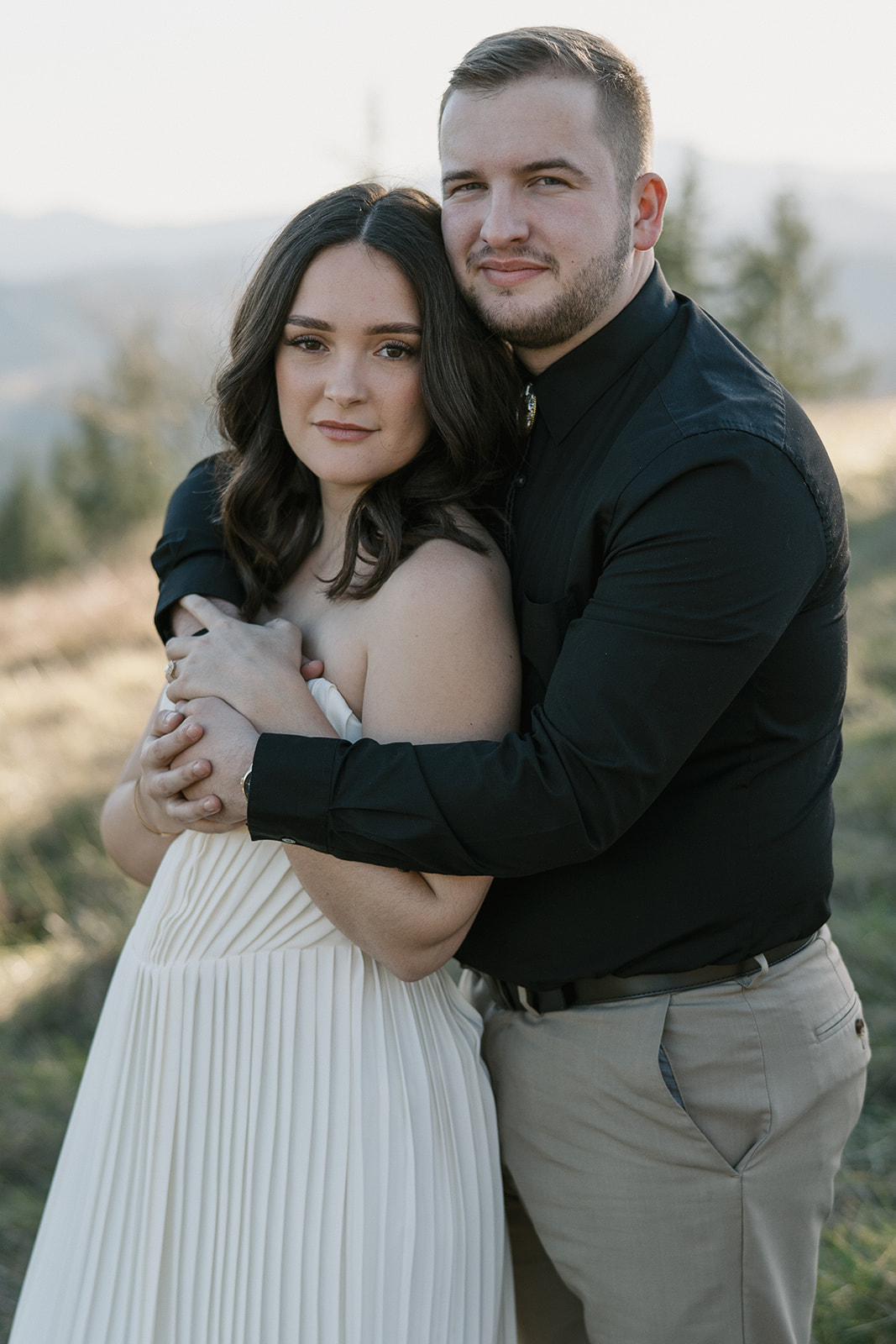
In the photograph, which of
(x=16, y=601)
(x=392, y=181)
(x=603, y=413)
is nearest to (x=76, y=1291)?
(x=603, y=413)

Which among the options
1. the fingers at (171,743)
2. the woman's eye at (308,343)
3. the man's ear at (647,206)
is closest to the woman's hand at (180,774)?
the fingers at (171,743)

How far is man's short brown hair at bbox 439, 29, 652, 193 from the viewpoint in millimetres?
1966

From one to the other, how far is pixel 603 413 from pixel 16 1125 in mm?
3216

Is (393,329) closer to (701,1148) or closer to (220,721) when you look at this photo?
(220,721)

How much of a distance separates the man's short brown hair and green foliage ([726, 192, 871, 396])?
92.5 ft

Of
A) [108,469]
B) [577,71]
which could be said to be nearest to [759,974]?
[577,71]

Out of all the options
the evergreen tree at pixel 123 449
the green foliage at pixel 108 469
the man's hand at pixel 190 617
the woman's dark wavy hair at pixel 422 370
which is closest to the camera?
the woman's dark wavy hair at pixel 422 370

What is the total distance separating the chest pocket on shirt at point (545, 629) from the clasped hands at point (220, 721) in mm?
373

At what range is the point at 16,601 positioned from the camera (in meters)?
16.5

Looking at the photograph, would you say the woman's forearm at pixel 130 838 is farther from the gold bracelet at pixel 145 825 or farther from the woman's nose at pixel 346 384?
the woman's nose at pixel 346 384

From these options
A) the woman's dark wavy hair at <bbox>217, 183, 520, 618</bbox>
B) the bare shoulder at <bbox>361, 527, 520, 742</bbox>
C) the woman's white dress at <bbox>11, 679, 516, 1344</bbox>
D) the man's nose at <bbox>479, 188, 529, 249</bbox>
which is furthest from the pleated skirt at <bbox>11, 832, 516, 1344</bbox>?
the man's nose at <bbox>479, 188, 529, 249</bbox>

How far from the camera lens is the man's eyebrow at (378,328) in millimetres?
2006

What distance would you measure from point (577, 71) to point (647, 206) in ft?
0.88

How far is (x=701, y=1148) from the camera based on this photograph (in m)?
1.87
